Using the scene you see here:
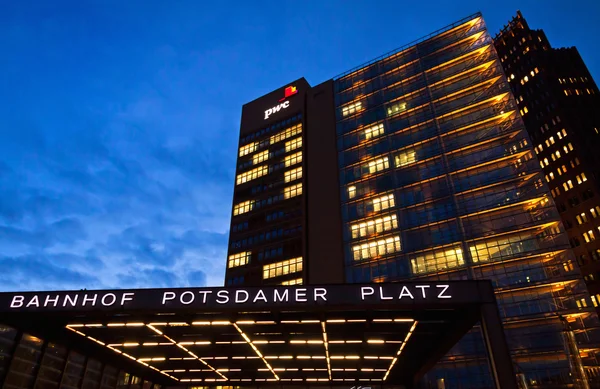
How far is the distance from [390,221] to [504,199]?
1419 centimetres

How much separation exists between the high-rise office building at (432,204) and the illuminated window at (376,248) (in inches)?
5.9

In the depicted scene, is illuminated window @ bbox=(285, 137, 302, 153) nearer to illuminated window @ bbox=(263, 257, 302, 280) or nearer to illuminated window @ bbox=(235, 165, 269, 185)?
illuminated window @ bbox=(235, 165, 269, 185)

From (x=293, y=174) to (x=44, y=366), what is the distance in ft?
Answer: 208

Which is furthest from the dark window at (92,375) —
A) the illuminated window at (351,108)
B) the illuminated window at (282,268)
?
the illuminated window at (351,108)

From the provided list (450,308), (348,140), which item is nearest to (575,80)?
(348,140)

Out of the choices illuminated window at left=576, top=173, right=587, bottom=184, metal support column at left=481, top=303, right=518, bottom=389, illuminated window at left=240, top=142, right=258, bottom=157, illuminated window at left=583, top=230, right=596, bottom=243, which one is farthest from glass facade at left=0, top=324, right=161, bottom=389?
illuminated window at left=576, top=173, right=587, bottom=184

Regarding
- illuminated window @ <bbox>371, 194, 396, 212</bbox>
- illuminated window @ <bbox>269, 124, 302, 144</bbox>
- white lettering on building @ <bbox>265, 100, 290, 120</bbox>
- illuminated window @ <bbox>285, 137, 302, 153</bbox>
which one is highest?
white lettering on building @ <bbox>265, 100, 290, 120</bbox>

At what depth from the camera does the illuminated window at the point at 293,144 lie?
8762 cm

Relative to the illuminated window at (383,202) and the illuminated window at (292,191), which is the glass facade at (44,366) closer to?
the illuminated window at (383,202)

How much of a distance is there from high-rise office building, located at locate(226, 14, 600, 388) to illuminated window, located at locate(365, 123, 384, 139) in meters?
0.20

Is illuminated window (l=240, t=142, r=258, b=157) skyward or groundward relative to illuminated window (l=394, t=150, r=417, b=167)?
skyward

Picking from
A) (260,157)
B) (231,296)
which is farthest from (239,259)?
(231,296)

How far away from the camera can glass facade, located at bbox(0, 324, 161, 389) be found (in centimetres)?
2125

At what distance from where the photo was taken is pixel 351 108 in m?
74.7
